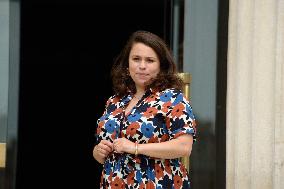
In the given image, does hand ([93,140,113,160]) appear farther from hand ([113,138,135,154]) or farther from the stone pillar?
the stone pillar

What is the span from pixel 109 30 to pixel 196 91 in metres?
3.10

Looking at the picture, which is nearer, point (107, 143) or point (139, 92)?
point (107, 143)

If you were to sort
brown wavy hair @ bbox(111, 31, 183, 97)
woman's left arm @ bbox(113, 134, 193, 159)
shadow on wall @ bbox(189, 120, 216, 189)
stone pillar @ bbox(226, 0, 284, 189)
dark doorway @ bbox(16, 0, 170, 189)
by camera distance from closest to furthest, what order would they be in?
woman's left arm @ bbox(113, 134, 193, 159)
brown wavy hair @ bbox(111, 31, 183, 97)
stone pillar @ bbox(226, 0, 284, 189)
shadow on wall @ bbox(189, 120, 216, 189)
dark doorway @ bbox(16, 0, 170, 189)

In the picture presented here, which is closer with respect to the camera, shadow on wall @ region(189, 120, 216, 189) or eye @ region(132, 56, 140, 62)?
eye @ region(132, 56, 140, 62)

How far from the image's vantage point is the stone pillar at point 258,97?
324 cm

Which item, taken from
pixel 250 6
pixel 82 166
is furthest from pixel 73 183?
pixel 250 6

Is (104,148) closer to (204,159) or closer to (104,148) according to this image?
(104,148)

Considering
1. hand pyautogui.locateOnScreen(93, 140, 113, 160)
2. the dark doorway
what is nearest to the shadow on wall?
hand pyautogui.locateOnScreen(93, 140, 113, 160)

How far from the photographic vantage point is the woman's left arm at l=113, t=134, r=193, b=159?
2.10 m

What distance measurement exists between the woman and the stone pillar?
1112 mm

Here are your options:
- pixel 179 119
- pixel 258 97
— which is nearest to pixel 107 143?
pixel 179 119

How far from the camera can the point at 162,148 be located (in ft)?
6.90

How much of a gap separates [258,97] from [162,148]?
131cm

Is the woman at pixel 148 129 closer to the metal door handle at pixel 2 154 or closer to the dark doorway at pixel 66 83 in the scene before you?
the metal door handle at pixel 2 154
